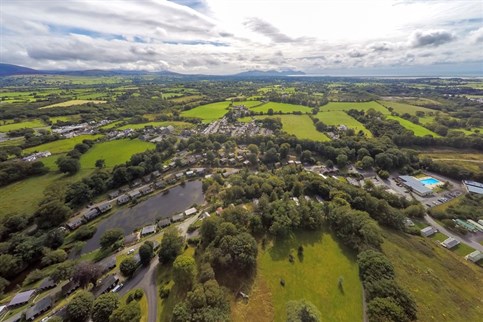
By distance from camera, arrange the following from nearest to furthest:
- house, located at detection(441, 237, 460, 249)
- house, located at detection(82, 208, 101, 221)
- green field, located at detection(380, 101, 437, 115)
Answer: house, located at detection(441, 237, 460, 249) → house, located at detection(82, 208, 101, 221) → green field, located at detection(380, 101, 437, 115)

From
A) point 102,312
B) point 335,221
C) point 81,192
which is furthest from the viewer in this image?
point 81,192

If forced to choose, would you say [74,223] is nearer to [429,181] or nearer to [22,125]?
[429,181]

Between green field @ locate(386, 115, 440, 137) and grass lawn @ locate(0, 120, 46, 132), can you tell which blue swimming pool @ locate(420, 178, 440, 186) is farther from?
grass lawn @ locate(0, 120, 46, 132)

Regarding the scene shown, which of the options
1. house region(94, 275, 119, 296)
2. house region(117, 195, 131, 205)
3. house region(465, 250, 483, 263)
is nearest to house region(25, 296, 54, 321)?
house region(94, 275, 119, 296)

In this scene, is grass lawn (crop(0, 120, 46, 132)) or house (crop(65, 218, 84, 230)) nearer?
house (crop(65, 218, 84, 230))

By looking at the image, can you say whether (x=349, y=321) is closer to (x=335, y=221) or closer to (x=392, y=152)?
(x=335, y=221)

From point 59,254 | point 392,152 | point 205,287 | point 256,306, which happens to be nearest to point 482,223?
point 392,152
